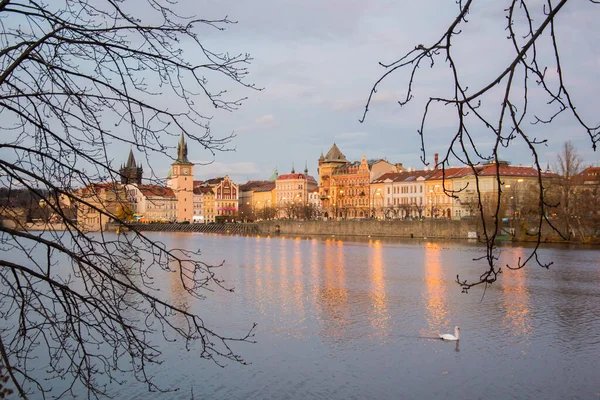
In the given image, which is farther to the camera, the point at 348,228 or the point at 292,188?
the point at 292,188

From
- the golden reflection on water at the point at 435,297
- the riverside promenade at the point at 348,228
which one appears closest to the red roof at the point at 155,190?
the golden reflection on water at the point at 435,297

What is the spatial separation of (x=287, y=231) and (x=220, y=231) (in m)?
→ 16.8

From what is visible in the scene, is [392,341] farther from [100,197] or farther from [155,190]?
[155,190]

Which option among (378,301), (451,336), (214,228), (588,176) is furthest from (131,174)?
(214,228)

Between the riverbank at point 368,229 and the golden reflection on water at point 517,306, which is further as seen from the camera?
the riverbank at point 368,229

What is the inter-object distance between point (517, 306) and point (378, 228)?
188 feet

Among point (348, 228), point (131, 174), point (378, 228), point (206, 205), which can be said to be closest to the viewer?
point (131, 174)

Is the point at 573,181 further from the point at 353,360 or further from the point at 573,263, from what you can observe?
the point at 353,360

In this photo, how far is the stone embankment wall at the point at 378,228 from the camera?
225ft

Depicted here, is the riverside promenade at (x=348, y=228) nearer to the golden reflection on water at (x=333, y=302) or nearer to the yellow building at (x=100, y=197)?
the golden reflection on water at (x=333, y=302)

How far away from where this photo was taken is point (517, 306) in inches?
835

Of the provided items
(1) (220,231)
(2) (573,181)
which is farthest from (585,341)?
(1) (220,231)

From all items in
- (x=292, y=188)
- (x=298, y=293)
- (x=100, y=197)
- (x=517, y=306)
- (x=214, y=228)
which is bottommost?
(x=517, y=306)

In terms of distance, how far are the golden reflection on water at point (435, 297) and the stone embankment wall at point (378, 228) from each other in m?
28.8
